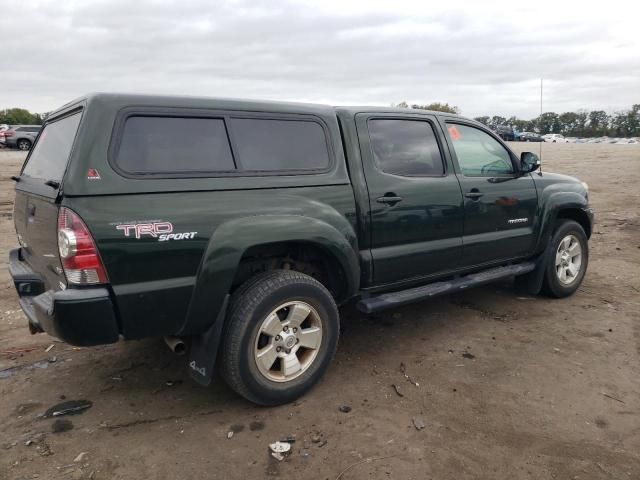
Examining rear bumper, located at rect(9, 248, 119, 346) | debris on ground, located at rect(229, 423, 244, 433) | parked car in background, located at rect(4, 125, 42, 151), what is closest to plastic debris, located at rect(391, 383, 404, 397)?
debris on ground, located at rect(229, 423, 244, 433)

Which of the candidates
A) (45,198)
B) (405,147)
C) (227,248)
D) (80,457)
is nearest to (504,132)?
(405,147)

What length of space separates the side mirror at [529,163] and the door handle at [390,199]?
1.66 m

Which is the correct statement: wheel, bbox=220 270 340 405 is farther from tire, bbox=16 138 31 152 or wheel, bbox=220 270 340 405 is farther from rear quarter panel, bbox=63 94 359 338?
tire, bbox=16 138 31 152

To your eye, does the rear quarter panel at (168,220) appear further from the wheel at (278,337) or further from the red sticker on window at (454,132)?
the red sticker on window at (454,132)

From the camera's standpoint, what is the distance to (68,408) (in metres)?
3.14

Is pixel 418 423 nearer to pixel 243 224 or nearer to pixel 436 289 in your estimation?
pixel 436 289

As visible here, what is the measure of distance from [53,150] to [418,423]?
2.74 m

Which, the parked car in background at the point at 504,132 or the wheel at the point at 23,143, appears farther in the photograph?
the wheel at the point at 23,143

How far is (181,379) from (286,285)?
1147mm

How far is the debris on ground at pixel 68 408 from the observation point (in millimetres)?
3080

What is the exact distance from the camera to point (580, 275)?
5.23 meters

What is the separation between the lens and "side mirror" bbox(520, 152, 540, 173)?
4.57 metres

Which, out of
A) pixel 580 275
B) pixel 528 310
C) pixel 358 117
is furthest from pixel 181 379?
pixel 580 275

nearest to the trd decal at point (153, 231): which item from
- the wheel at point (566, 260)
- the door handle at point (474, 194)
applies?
the door handle at point (474, 194)
